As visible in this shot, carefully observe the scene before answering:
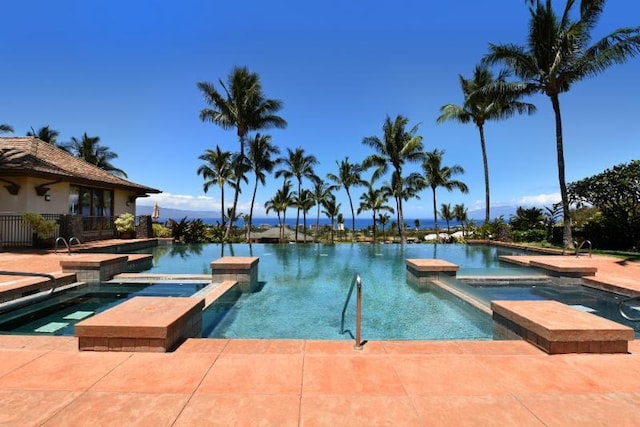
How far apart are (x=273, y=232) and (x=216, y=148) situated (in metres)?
13.1

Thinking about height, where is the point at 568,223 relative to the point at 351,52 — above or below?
below

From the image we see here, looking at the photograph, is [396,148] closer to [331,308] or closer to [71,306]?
[331,308]

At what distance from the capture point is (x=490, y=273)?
9.58m

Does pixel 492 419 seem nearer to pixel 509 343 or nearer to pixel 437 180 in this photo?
pixel 509 343

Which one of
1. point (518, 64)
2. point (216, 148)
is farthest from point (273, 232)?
point (518, 64)

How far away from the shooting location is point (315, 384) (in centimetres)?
288

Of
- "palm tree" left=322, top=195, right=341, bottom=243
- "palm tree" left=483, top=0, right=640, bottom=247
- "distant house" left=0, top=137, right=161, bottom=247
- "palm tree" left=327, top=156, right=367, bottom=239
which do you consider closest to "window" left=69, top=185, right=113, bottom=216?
"distant house" left=0, top=137, right=161, bottom=247

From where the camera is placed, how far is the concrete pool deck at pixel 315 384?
2.41 metres

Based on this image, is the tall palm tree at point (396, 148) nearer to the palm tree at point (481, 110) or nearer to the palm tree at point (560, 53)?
the palm tree at point (481, 110)

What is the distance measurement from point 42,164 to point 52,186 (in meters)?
0.98

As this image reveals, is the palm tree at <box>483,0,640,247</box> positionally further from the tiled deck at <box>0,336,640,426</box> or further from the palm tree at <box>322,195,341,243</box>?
the palm tree at <box>322,195,341,243</box>

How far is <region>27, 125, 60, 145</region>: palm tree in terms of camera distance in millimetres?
31733

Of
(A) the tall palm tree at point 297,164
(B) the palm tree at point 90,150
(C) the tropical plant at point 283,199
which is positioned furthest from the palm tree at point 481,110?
(B) the palm tree at point 90,150

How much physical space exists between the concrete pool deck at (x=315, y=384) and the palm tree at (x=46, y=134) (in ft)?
122
